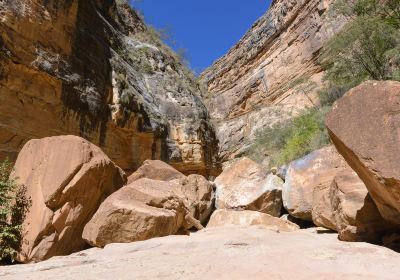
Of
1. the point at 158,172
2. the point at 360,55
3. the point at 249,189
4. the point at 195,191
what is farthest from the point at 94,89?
the point at 360,55

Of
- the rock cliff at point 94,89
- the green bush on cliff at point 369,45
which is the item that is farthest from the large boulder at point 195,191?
the green bush on cliff at point 369,45

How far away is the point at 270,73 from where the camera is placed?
1264 inches

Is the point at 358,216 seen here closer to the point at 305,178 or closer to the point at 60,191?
the point at 305,178

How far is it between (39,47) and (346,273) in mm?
9770

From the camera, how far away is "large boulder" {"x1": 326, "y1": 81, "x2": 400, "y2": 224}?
150 inches

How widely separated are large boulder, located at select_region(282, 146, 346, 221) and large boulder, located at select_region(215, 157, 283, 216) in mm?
484

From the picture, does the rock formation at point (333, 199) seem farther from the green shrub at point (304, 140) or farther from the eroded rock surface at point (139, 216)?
the green shrub at point (304, 140)

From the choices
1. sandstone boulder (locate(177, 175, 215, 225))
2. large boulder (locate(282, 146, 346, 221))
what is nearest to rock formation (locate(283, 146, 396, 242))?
large boulder (locate(282, 146, 346, 221))

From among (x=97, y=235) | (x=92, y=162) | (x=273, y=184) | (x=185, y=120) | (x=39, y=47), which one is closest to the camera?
(x=97, y=235)

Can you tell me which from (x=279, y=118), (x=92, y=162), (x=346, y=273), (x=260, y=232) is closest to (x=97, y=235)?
(x=92, y=162)

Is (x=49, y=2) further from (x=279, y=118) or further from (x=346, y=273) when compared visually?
(x=279, y=118)

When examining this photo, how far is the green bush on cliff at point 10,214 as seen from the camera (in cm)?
586

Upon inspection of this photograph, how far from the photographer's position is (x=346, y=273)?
10.3ft

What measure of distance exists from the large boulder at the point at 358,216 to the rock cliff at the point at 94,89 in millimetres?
8004
